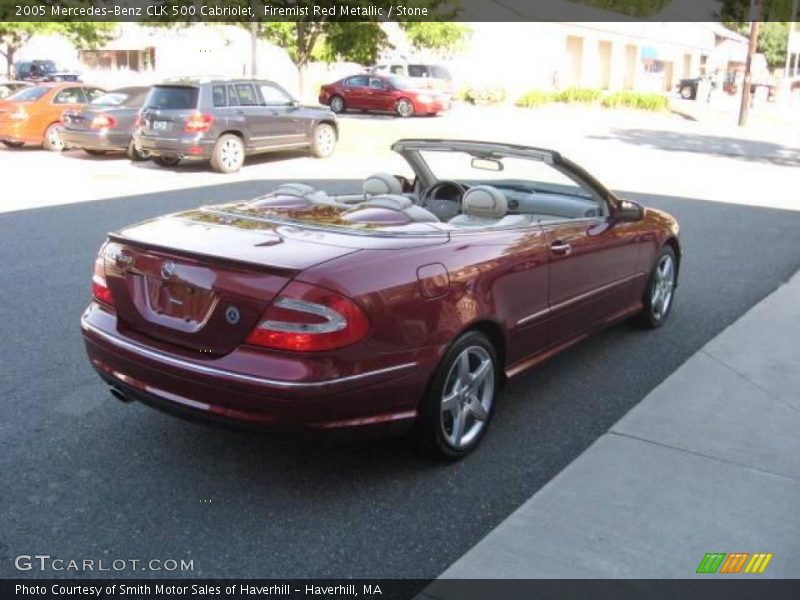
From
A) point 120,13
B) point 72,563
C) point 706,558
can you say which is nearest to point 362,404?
point 72,563

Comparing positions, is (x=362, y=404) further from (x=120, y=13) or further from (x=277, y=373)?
(x=120, y=13)

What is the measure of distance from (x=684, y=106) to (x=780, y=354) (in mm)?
34926

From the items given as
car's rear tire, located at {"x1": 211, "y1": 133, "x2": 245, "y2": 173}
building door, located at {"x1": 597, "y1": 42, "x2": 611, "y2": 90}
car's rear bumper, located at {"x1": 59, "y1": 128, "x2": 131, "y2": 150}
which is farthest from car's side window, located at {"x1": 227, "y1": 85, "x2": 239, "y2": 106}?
building door, located at {"x1": 597, "y1": 42, "x2": 611, "y2": 90}

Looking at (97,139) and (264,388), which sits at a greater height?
(97,139)

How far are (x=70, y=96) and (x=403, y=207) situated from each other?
16.5 metres

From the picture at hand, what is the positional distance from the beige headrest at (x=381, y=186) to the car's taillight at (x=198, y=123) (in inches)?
418

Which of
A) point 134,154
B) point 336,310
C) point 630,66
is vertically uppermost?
point 630,66

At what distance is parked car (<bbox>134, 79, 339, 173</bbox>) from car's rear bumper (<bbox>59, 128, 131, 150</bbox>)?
875 millimetres

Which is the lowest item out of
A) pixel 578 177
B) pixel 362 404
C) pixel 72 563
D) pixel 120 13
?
pixel 72 563

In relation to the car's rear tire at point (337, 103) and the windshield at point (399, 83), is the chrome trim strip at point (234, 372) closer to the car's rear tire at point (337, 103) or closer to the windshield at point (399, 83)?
the windshield at point (399, 83)

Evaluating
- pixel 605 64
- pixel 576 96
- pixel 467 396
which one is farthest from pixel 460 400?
pixel 605 64

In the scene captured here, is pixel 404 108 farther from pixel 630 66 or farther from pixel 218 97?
pixel 630 66

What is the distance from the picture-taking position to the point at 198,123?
15102 millimetres

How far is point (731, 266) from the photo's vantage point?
853 centimetres
